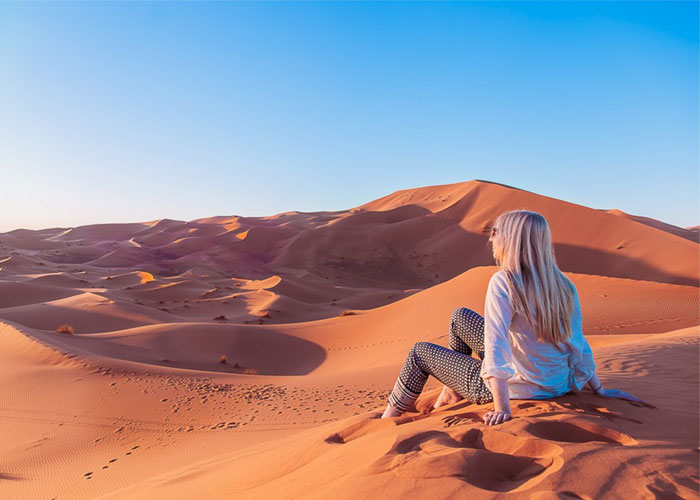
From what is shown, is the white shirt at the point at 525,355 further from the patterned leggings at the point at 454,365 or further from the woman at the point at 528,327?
the patterned leggings at the point at 454,365

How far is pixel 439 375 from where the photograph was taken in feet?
11.4

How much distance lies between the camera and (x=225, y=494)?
3.05 metres

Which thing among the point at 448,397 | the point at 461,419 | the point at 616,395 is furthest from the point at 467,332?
the point at 616,395

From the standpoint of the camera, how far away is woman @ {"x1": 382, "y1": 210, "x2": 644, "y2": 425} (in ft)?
9.02

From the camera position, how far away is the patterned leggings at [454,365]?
329 centimetres

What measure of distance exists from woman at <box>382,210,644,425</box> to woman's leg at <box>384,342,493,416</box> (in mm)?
18

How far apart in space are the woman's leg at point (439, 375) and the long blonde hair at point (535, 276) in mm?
656

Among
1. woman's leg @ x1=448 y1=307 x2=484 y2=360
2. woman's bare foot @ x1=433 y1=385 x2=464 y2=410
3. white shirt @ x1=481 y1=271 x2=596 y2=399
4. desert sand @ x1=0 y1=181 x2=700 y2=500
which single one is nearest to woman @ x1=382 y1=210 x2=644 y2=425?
white shirt @ x1=481 y1=271 x2=596 y2=399

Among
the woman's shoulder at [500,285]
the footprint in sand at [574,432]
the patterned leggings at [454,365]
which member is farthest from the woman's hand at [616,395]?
the woman's shoulder at [500,285]

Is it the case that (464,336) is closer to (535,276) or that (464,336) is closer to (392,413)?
(392,413)

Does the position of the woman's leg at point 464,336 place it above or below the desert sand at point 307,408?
above

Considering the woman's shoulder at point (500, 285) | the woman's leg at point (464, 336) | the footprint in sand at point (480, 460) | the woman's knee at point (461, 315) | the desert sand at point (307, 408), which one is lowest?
the desert sand at point (307, 408)

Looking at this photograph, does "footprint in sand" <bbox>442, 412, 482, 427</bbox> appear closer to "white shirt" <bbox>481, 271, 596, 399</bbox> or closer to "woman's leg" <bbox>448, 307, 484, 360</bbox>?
"white shirt" <bbox>481, 271, 596, 399</bbox>

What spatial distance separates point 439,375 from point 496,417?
83 centimetres
